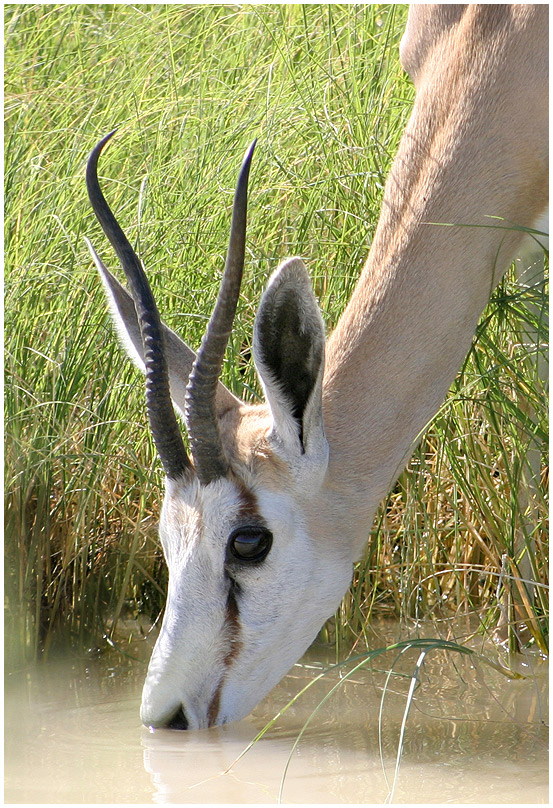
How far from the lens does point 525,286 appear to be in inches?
162

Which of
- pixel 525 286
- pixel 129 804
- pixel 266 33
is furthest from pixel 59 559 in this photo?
pixel 266 33

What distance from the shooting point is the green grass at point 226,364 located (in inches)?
179

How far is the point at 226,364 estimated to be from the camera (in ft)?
15.8

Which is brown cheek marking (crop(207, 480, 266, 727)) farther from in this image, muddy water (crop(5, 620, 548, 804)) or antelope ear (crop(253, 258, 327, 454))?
muddy water (crop(5, 620, 548, 804))

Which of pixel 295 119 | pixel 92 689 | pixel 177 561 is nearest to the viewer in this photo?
pixel 177 561

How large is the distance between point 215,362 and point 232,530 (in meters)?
0.50

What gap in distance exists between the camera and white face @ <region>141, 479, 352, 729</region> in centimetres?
328

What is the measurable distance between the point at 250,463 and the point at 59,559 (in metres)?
1.88

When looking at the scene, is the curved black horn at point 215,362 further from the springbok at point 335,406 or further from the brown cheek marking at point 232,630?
the brown cheek marking at point 232,630

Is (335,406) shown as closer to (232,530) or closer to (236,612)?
(232,530)

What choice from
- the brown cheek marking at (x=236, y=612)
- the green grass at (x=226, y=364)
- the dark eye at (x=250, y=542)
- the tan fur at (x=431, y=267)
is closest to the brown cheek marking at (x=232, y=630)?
the brown cheek marking at (x=236, y=612)

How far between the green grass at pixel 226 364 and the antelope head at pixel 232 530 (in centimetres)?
111

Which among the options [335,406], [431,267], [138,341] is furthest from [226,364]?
[431,267]

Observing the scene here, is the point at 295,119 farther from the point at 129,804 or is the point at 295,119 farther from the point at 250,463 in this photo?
the point at 129,804
